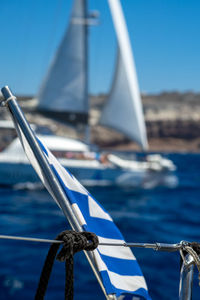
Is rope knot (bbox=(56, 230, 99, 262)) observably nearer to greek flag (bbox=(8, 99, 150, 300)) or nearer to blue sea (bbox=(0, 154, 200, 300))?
greek flag (bbox=(8, 99, 150, 300))

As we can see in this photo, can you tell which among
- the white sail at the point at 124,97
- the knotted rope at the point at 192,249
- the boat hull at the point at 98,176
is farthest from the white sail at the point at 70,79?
the knotted rope at the point at 192,249

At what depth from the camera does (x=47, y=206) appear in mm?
9797

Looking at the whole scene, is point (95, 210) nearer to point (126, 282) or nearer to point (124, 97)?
point (126, 282)

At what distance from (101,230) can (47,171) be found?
42 cm

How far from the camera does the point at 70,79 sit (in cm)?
1739

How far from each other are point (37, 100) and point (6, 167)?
17.4ft

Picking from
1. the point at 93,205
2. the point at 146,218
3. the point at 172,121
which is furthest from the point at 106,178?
→ the point at 172,121

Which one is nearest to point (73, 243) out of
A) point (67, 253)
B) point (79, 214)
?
point (67, 253)

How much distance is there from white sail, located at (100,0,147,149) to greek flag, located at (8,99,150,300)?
15275 millimetres

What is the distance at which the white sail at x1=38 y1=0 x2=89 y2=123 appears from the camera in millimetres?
17297

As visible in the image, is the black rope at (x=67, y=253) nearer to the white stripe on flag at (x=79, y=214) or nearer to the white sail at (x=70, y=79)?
the white stripe on flag at (x=79, y=214)

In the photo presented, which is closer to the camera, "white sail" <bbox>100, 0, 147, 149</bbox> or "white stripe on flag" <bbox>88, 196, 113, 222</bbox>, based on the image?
"white stripe on flag" <bbox>88, 196, 113, 222</bbox>

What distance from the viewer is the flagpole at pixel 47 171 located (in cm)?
158

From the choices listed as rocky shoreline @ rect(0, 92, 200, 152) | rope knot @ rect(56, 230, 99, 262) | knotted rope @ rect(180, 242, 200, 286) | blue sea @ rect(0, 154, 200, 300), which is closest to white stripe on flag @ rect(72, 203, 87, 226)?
rope knot @ rect(56, 230, 99, 262)
